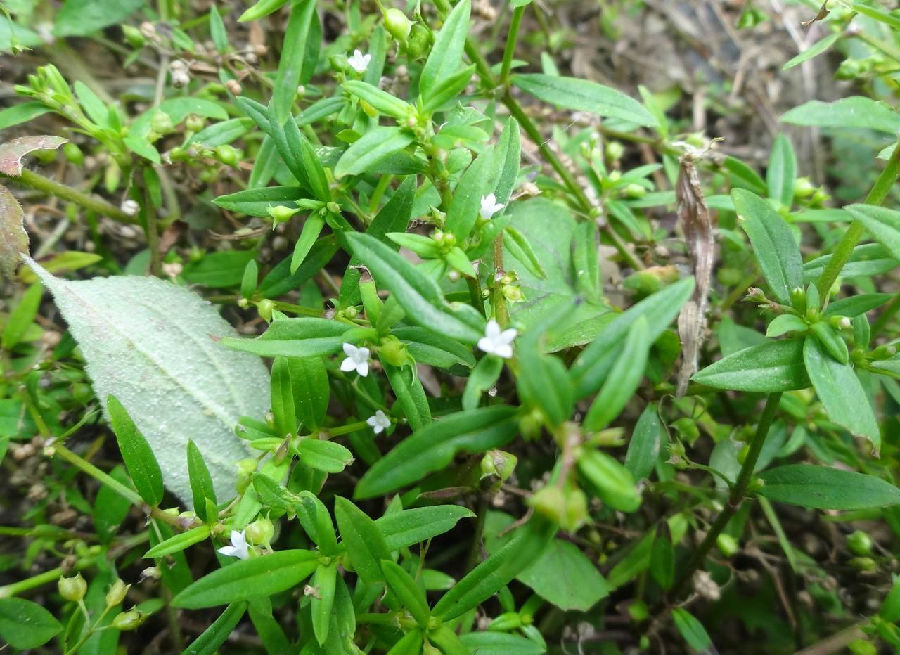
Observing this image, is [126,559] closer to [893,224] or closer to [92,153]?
[92,153]

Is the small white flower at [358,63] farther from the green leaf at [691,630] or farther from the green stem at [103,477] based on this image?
the green leaf at [691,630]

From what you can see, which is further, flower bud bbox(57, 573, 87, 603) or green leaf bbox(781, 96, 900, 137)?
green leaf bbox(781, 96, 900, 137)

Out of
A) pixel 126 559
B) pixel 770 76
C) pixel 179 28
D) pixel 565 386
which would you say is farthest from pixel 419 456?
pixel 770 76

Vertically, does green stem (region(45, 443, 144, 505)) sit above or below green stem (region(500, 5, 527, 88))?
below

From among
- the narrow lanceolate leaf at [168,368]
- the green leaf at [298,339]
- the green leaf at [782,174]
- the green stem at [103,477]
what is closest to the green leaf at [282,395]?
the green leaf at [298,339]

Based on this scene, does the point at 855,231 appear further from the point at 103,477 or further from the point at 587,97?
the point at 103,477

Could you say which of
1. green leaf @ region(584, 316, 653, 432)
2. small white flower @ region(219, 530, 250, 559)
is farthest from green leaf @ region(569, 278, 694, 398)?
small white flower @ region(219, 530, 250, 559)

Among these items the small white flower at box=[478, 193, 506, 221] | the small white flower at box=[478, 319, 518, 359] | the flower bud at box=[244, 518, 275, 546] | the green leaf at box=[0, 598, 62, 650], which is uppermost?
the small white flower at box=[478, 193, 506, 221]

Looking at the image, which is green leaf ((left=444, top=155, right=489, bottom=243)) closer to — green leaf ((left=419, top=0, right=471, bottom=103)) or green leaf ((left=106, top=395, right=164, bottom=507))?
green leaf ((left=419, top=0, right=471, bottom=103))
